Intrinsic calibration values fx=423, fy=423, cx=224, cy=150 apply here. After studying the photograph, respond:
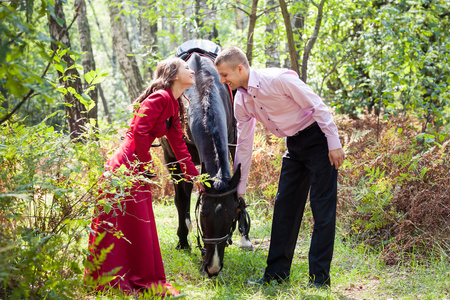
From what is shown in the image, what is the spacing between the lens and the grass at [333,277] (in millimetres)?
3715

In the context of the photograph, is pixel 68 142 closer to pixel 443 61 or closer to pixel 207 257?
pixel 207 257

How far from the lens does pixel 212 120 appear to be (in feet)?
14.3

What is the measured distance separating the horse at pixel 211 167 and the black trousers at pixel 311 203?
1.25ft

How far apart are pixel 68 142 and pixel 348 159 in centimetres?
452

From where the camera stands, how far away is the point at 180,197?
18.2 feet

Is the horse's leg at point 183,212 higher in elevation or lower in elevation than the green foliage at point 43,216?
lower

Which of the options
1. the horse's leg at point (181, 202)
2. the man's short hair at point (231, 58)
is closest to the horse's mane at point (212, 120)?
the man's short hair at point (231, 58)

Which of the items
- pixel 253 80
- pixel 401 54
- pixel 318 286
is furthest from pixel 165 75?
pixel 401 54

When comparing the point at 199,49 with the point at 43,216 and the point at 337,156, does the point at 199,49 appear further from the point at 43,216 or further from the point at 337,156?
the point at 43,216

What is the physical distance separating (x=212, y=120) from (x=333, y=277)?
1.97 meters

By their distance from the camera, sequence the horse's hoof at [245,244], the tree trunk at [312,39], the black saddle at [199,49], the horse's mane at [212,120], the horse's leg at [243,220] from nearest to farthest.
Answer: the horse's mane at [212,120] → the horse's leg at [243,220] → the horse's hoof at [245,244] → the black saddle at [199,49] → the tree trunk at [312,39]

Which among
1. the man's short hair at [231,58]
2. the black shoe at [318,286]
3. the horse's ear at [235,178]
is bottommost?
the black shoe at [318,286]

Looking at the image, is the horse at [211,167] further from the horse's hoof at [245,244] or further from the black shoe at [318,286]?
the black shoe at [318,286]

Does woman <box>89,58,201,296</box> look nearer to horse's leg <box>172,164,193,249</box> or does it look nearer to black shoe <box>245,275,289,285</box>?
black shoe <box>245,275,289,285</box>
